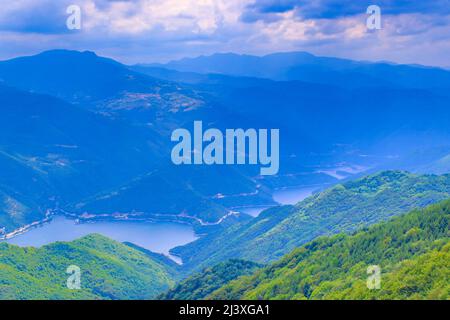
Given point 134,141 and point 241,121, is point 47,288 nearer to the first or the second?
point 134,141

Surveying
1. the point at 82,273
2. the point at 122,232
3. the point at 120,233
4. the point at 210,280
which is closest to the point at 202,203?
the point at 122,232

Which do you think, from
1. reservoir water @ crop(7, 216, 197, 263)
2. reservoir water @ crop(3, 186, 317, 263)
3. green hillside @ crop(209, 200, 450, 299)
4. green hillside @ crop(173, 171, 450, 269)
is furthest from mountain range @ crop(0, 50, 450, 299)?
reservoir water @ crop(7, 216, 197, 263)

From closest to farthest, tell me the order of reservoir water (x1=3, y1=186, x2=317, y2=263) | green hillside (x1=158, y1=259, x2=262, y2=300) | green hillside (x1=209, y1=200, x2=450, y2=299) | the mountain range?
green hillside (x1=209, y1=200, x2=450, y2=299) → the mountain range → green hillside (x1=158, y1=259, x2=262, y2=300) → reservoir water (x1=3, y1=186, x2=317, y2=263)

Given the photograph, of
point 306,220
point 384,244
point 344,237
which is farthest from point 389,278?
point 306,220

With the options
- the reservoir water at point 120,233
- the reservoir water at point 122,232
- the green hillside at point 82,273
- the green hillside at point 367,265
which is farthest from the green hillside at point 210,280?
the reservoir water at point 120,233

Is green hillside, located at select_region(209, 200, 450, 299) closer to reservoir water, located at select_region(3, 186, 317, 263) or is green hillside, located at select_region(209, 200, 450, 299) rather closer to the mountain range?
the mountain range

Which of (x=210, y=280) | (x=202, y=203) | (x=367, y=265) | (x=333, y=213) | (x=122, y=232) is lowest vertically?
(x=210, y=280)

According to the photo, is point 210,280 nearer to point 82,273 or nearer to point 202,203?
point 82,273
